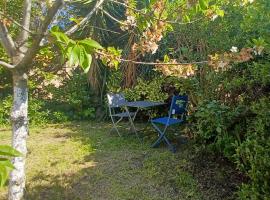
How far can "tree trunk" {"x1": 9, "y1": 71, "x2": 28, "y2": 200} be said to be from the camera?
124 inches

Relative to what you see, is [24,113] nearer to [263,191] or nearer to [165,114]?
[263,191]

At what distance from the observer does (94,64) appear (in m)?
9.03

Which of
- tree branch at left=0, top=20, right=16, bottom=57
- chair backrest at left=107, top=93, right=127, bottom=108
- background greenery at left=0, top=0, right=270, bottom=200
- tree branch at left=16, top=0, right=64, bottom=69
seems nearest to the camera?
tree branch at left=16, top=0, right=64, bottom=69

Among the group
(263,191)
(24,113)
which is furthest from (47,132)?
(263,191)

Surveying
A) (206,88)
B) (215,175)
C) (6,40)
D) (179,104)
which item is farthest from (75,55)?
(179,104)

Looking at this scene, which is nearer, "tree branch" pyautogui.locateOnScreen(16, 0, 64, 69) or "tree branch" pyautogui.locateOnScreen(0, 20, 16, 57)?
"tree branch" pyautogui.locateOnScreen(16, 0, 64, 69)

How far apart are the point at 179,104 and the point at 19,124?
348 cm

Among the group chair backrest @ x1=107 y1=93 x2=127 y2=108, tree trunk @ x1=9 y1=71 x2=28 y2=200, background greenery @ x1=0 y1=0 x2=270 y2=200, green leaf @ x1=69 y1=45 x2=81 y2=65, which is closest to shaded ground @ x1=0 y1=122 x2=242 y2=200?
background greenery @ x1=0 y1=0 x2=270 y2=200

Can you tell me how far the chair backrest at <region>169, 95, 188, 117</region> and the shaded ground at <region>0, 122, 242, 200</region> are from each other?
63 centimetres

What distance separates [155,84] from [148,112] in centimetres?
75

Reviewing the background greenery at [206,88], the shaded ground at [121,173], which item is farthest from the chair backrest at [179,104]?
the shaded ground at [121,173]

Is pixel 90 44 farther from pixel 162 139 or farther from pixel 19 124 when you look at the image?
pixel 162 139

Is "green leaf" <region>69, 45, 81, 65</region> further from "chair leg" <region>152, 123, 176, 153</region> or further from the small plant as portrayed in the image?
"chair leg" <region>152, 123, 176, 153</region>

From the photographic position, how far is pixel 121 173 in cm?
495
